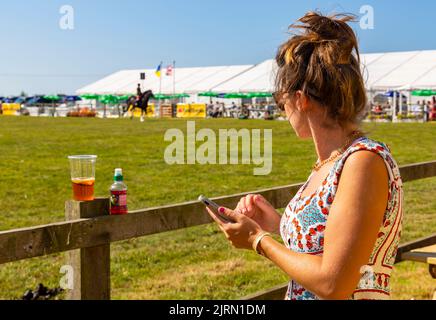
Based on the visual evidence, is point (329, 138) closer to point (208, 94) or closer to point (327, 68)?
point (327, 68)

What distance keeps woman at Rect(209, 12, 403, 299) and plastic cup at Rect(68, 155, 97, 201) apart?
Result: 55.4 inches

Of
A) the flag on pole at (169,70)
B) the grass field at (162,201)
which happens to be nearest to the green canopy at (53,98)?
the flag on pole at (169,70)

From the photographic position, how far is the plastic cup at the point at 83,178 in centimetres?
321

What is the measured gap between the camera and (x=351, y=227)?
167 cm

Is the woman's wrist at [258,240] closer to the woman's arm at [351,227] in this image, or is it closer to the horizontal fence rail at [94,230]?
A: the woman's arm at [351,227]

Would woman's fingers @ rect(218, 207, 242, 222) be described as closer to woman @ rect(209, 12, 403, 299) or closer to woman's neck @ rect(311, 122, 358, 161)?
woman @ rect(209, 12, 403, 299)

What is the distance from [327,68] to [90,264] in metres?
1.80

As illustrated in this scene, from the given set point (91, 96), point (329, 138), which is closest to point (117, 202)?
point (329, 138)

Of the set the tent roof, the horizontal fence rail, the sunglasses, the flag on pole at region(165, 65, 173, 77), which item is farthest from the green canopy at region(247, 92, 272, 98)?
the sunglasses

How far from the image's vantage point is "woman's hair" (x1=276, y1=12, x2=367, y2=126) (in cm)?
186

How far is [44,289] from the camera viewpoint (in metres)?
5.79

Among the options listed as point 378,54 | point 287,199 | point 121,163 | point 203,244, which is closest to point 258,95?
point 378,54

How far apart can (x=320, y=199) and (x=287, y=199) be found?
2488 millimetres

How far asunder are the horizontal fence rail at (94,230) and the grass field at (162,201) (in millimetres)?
1218
